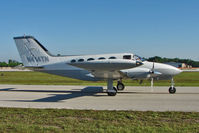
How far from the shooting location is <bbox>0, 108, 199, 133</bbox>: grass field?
625 centimetres

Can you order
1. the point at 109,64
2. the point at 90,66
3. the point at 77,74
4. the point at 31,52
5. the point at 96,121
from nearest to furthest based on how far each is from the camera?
1. the point at 96,121
2. the point at 109,64
3. the point at 90,66
4. the point at 77,74
5. the point at 31,52

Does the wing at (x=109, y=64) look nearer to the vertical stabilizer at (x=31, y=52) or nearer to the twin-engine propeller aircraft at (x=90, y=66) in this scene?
the twin-engine propeller aircraft at (x=90, y=66)

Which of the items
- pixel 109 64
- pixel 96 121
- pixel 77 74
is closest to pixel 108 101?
pixel 109 64

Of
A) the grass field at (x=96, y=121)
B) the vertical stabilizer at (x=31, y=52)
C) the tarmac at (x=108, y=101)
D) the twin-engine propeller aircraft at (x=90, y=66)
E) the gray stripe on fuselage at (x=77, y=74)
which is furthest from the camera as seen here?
the vertical stabilizer at (x=31, y=52)

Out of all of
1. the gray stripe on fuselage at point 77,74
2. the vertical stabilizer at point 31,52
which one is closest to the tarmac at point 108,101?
the gray stripe on fuselage at point 77,74

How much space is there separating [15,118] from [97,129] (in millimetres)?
3395

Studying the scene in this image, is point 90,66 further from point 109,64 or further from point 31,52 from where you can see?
point 31,52

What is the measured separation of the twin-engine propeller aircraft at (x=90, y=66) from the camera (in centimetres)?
1395

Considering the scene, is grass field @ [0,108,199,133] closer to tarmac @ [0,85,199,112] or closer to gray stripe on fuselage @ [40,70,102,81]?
tarmac @ [0,85,199,112]

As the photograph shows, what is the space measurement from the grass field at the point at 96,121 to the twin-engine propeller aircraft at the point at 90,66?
13.6ft

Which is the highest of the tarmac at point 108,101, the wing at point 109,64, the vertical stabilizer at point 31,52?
the vertical stabilizer at point 31,52

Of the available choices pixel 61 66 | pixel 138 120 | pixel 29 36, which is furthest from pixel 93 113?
pixel 29 36

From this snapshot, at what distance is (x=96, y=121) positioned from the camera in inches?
288

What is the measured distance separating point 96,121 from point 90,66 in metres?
5.13
